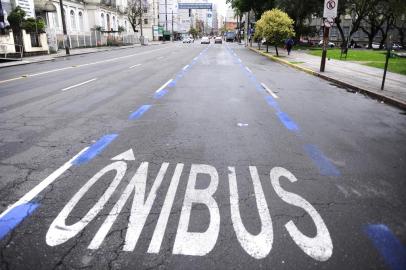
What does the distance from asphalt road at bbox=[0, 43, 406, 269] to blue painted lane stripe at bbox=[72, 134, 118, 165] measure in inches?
1.6

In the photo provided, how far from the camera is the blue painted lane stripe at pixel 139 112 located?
830 cm

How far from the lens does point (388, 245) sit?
329 centimetres

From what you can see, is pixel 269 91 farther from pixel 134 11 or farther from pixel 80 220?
pixel 134 11

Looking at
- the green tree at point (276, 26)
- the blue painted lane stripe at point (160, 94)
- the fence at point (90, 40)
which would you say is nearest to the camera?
the blue painted lane stripe at point (160, 94)

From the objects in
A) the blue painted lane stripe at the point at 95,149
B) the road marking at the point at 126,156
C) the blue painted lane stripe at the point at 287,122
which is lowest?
the blue painted lane stripe at the point at 287,122

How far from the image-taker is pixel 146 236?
3.38 m

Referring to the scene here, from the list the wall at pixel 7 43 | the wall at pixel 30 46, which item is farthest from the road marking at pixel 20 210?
the wall at pixel 30 46

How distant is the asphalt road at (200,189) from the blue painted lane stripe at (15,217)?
0.7 inches

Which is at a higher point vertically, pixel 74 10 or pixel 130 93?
pixel 74 10

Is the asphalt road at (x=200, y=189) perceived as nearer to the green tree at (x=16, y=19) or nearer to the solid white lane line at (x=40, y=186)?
the solid white lane line at (x=40, y=186)

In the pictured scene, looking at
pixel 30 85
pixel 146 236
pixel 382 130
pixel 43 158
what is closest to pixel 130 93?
pixel 30 85

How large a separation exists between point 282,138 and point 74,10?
53.9 m

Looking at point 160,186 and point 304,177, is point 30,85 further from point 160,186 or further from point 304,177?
point 304,177

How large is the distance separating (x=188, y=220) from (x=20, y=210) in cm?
188
